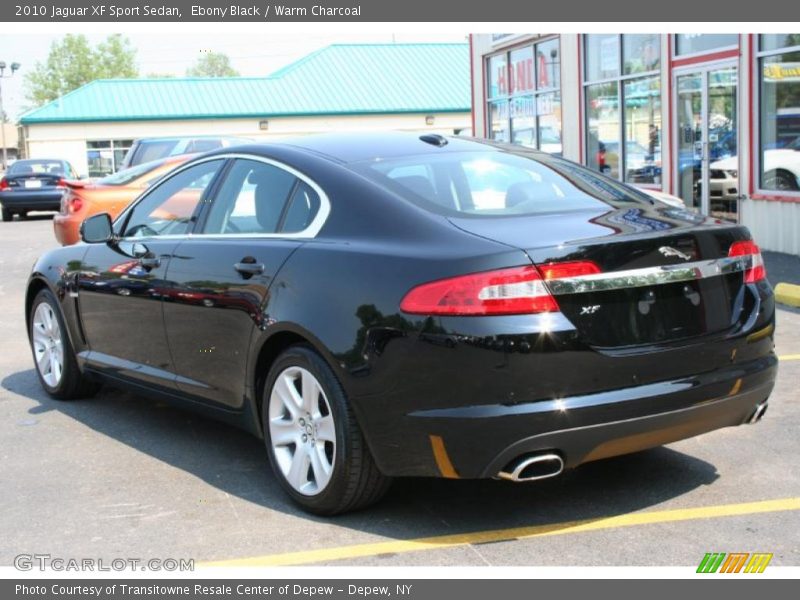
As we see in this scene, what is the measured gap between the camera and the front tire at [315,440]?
4047 millimetres

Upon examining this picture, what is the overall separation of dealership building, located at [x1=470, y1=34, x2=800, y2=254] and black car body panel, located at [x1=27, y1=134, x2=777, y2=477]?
8.10 meters

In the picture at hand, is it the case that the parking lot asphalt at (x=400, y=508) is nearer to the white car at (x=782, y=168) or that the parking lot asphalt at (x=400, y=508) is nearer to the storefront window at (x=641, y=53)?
the white car at (x=782, y=168)

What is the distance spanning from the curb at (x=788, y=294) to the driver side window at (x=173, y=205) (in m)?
5.56

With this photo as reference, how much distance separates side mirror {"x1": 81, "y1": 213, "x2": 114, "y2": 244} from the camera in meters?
5.80

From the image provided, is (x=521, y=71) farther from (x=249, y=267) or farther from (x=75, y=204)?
(x=249, y=267)

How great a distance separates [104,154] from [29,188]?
2752cm

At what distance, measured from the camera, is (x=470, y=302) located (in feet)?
12.1

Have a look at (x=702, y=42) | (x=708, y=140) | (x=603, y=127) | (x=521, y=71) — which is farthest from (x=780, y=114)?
(x=521, y=71)

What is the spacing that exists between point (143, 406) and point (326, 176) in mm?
2625

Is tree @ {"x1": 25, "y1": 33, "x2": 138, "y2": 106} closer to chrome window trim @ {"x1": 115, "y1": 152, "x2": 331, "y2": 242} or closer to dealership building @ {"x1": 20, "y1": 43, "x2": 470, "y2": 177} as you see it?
dealership building @ {"x1": 20, "y1": 43, "x2": 470, "y2": 177}

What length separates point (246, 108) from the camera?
50.1 metres

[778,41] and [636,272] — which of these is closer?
[636,272]
